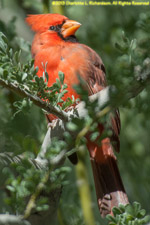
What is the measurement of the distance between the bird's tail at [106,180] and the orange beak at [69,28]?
88 centimetres

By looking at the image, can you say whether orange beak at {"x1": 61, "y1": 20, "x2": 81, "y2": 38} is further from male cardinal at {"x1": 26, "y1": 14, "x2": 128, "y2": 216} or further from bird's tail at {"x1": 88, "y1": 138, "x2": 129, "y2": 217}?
bird's tail at {"x1": 88, "y1": 138, "x2": 129, "y2": 217}

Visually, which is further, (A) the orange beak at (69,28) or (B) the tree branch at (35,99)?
(A) the orange beak at (69,28)

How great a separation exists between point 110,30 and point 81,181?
1.30 meters

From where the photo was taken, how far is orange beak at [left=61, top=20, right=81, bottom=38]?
3.26 m

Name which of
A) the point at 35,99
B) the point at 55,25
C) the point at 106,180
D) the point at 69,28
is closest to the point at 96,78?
the point at 69,28

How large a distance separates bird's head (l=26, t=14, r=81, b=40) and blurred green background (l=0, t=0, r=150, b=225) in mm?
160

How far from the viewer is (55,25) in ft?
10.9

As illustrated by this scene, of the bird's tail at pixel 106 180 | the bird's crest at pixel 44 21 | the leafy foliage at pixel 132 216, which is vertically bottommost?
the bird's tail at pixel 106 180

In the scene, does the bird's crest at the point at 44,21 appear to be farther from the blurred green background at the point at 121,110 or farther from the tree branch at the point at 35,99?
the tree branch at the point at 35,99

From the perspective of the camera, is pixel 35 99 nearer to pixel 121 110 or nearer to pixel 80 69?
pixel 121 110

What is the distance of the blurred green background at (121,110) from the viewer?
8.91 feet

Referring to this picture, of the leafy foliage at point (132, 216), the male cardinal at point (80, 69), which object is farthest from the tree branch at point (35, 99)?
the male cardinal at point (80, 69)

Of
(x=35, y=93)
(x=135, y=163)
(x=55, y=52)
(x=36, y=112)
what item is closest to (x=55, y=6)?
(x=55, y=52)

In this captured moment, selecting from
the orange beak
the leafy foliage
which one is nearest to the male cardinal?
the orange beak
